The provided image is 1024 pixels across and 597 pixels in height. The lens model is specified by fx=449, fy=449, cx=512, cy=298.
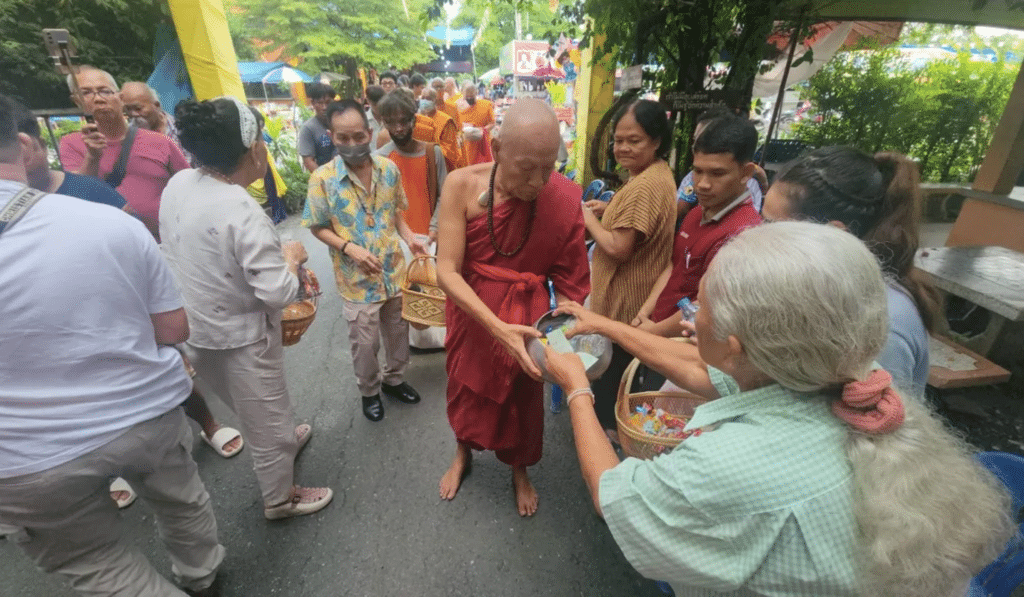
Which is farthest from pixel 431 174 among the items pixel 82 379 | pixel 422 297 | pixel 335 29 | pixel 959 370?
pixel 335 29

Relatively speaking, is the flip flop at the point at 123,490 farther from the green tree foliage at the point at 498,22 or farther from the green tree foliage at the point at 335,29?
the green tree foliage at the point at 335,29

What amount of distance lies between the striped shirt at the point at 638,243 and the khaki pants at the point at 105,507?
6.56ft

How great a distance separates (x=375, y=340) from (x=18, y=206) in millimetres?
1883

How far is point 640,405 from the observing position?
1.96 meters

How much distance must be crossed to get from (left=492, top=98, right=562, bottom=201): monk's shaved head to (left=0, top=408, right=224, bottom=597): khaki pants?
5.02ft

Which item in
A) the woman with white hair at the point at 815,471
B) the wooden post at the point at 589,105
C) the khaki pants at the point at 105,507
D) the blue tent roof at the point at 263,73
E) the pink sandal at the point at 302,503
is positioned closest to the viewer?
the woman with white hair at the point at 815,471

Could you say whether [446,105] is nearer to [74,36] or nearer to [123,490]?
[74,36]

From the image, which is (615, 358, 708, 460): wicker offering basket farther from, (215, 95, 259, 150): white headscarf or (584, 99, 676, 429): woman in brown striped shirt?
(215, 95, 259, 150): white headscarf

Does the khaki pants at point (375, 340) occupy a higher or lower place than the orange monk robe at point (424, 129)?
lower

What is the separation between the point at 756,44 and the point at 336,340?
4092 mm

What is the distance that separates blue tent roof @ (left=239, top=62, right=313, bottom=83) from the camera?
14.9 metres

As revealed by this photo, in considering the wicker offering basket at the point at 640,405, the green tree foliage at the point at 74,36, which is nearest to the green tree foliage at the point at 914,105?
the wicker offering basket at the point at 640,405

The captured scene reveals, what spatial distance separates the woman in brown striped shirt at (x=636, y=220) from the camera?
7.07 ft

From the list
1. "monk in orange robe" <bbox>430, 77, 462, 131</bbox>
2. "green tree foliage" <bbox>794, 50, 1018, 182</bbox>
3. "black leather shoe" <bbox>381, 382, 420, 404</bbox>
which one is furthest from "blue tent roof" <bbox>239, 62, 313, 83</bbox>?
"black leather shoe" <bbox>381, 382, 420, 404</bbox>
